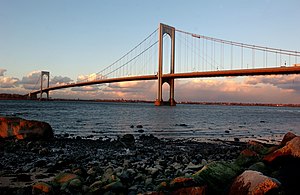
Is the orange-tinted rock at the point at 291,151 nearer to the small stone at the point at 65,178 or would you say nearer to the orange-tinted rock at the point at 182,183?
the orange-tinted rock at the point at 182,183

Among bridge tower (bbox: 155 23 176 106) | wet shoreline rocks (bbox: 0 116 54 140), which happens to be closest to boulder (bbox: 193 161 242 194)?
wet shoreline rocks (bbox: 0 116 54 140)

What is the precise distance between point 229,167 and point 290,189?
868 mm

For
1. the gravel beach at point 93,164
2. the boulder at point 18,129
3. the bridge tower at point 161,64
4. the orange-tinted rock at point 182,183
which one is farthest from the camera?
the bridge tower at point 161,64

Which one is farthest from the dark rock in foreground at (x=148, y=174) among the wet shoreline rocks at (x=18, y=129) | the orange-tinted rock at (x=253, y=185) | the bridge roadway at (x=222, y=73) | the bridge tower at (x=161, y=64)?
the bridge tower at (x=161, y=64)

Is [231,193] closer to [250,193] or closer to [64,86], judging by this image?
[250,193]

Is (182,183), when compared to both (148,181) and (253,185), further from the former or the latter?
(253,185)

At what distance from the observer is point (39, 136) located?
29.0ft

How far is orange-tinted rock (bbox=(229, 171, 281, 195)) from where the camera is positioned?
3.03 meters

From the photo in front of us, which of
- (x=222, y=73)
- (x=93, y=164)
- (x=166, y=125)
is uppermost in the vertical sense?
(x=222, y=73)

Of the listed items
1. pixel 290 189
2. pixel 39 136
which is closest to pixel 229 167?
pixel 290 189

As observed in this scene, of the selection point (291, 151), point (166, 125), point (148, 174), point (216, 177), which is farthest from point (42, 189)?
point (166, 125)

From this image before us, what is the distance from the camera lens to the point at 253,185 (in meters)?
3.08

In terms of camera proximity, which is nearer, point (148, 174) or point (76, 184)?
point (76, 184)

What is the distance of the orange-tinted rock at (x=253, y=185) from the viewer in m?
3.03
